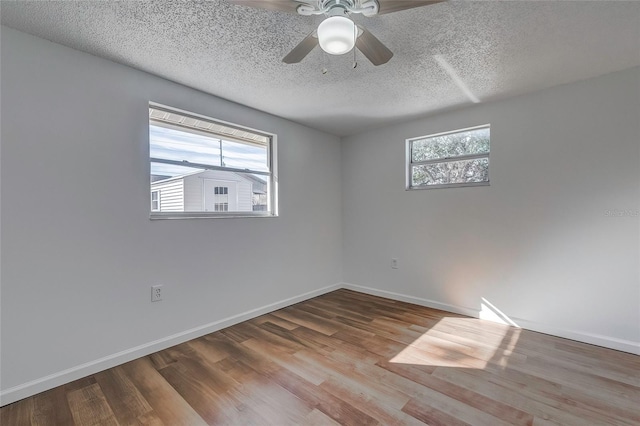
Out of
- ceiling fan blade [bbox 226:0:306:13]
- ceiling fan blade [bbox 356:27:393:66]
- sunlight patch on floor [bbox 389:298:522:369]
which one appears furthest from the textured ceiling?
sunlight patch on floor [bbox 389:298:522:369]

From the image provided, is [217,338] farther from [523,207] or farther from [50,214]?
[523,207]

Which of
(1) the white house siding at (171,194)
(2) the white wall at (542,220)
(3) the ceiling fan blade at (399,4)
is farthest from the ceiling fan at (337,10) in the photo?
(2) the white wall at (542,220)

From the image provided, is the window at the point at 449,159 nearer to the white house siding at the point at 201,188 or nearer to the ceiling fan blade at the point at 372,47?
the ceiling fan blade at the point at 372,47

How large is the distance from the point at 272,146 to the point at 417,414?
2.93 m

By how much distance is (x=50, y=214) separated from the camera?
1938 millimetres

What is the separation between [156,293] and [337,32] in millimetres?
2402

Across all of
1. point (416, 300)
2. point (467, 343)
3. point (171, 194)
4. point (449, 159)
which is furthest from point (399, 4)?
point (416, 300)

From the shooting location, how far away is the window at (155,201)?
2.46 m

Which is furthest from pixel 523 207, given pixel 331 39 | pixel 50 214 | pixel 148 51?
pixel 50 214

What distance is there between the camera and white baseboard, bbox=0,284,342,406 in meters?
1.82

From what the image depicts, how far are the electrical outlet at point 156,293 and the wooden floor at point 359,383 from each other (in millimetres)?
453

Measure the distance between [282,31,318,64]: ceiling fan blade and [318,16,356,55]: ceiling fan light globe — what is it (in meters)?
0.22

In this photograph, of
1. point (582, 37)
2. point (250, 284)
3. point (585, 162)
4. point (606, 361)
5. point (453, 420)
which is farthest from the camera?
point (250, 284)

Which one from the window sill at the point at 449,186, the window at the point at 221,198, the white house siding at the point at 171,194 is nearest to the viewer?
the white house siding at the point at 171,194
